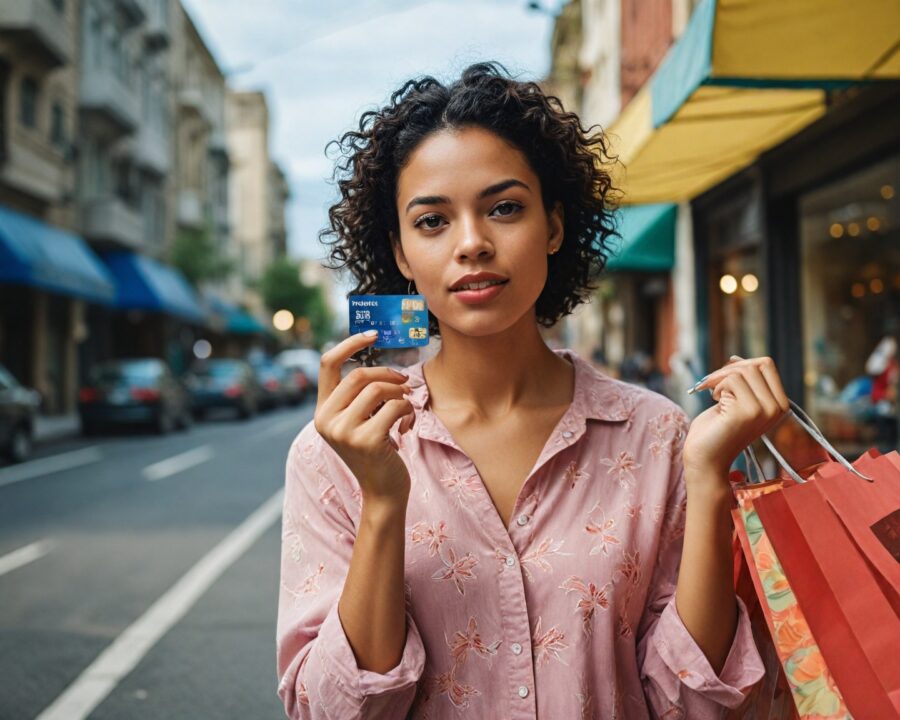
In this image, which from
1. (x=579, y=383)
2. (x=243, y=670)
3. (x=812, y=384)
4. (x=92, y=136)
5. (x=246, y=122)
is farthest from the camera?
(x=246, y=122)

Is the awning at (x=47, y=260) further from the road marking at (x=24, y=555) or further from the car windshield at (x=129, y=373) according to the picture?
the road marking at (x=24, y=555)

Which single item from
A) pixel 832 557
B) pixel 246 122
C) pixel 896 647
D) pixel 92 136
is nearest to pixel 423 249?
pixel 832 557

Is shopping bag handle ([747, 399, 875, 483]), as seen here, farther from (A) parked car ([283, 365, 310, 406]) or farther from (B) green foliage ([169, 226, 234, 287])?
(B) green foliage ([169, 226, 234, 287])

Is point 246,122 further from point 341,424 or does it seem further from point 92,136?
point 341,424

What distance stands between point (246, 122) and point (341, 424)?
64.6 meters

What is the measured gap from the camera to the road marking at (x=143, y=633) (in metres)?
4.20

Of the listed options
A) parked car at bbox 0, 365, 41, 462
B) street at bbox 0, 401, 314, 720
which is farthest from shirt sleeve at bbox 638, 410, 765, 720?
parked car at bbox 0, 365, 41, 462

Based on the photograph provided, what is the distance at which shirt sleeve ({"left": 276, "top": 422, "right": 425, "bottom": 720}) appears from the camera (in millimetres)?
1479

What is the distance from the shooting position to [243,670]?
4.64 metres

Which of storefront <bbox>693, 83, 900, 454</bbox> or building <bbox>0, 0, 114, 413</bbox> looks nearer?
storefront <bbox>693, 83, 900, 454</bbox>

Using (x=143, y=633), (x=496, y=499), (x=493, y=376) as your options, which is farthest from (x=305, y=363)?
(x=496, y=499)

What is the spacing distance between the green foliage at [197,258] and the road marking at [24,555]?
26143mm

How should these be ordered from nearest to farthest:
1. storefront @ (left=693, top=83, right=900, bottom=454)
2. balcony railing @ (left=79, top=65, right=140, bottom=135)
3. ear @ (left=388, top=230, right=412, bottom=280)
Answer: ear @ (left=388, top=230, right=412, bottom=280) → storefront @ (left=693, top=83, right=900, bottom=454) → balcony railing @ (left=79, top=65, right=140, bottom=135)

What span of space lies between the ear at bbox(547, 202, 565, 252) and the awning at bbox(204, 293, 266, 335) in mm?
36362
